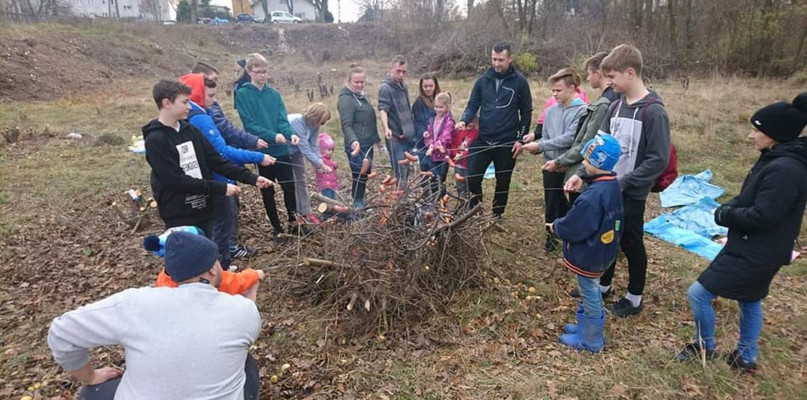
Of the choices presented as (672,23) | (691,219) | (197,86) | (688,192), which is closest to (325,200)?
(197,86)

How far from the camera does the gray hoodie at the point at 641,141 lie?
9.29 feet

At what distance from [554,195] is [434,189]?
1165 mm

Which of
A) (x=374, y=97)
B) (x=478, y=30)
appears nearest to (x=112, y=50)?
(x=374, y=97)

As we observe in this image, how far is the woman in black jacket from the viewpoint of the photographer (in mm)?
2264

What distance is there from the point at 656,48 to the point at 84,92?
2044cm

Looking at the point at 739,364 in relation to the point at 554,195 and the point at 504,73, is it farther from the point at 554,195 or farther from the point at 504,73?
the point at 504,73

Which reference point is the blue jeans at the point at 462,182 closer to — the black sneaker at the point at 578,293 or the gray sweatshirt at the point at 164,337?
the black sneaker at the point at 578,293

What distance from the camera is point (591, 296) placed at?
2824 millimetres

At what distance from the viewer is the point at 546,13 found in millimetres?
20266

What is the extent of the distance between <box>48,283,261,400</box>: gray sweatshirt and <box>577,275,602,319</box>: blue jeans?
2.06m

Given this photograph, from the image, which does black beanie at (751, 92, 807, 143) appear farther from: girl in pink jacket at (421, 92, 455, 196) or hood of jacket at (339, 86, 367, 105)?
hood of jacket at (339, 86, 367, 105)

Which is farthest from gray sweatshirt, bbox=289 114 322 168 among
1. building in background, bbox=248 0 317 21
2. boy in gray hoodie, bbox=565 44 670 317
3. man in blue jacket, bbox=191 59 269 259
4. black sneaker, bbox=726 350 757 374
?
building in background, bbox=248 0 317 21

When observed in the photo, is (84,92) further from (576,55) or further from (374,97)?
(576,55)

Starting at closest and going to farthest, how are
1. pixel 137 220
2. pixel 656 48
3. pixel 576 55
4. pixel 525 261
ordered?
pixel 525 261, pixel 137 220, pixel 656 48, pixel 576 55
